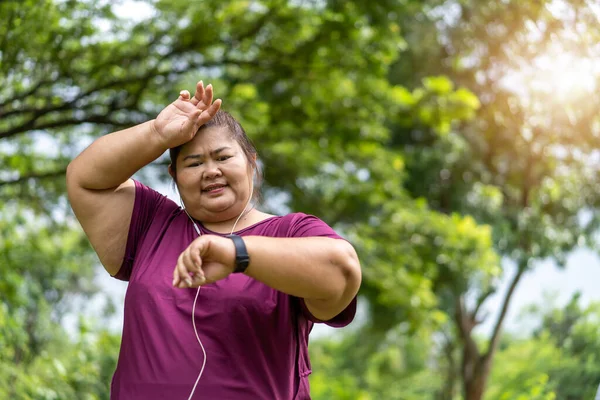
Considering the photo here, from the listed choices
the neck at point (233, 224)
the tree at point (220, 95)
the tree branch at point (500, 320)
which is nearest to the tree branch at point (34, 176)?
the tree at point (220, 95)

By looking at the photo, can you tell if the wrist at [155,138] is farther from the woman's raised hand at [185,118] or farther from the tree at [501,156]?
the tree at [501,156]

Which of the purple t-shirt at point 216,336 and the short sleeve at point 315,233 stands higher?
the short sleeve at point 315,233

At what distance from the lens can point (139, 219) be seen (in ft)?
5.84

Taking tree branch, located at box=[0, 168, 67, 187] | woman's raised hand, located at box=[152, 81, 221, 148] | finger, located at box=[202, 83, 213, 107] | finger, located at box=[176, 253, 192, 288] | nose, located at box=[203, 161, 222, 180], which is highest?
tree branch, located at box=[0, 168, 67, 187]

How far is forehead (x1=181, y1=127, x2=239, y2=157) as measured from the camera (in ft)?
5.55

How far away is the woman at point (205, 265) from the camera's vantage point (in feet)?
4.64

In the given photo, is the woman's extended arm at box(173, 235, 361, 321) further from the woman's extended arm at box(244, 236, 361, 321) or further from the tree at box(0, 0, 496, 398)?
the tree at box(0, 0, 496, 398)

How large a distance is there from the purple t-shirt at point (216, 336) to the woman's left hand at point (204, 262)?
0.22 m

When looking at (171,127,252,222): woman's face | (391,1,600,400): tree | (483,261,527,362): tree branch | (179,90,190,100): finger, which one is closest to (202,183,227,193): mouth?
(171,127,252,222): woman's face

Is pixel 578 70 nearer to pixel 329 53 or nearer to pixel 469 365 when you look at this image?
pixel 329 53

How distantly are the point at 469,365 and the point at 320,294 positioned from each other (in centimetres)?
1174

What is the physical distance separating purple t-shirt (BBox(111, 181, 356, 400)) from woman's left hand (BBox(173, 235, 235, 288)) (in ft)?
0.73

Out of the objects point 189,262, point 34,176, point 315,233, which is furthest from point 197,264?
point 34,176

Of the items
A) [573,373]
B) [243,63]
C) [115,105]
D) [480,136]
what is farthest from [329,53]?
[480,136]
